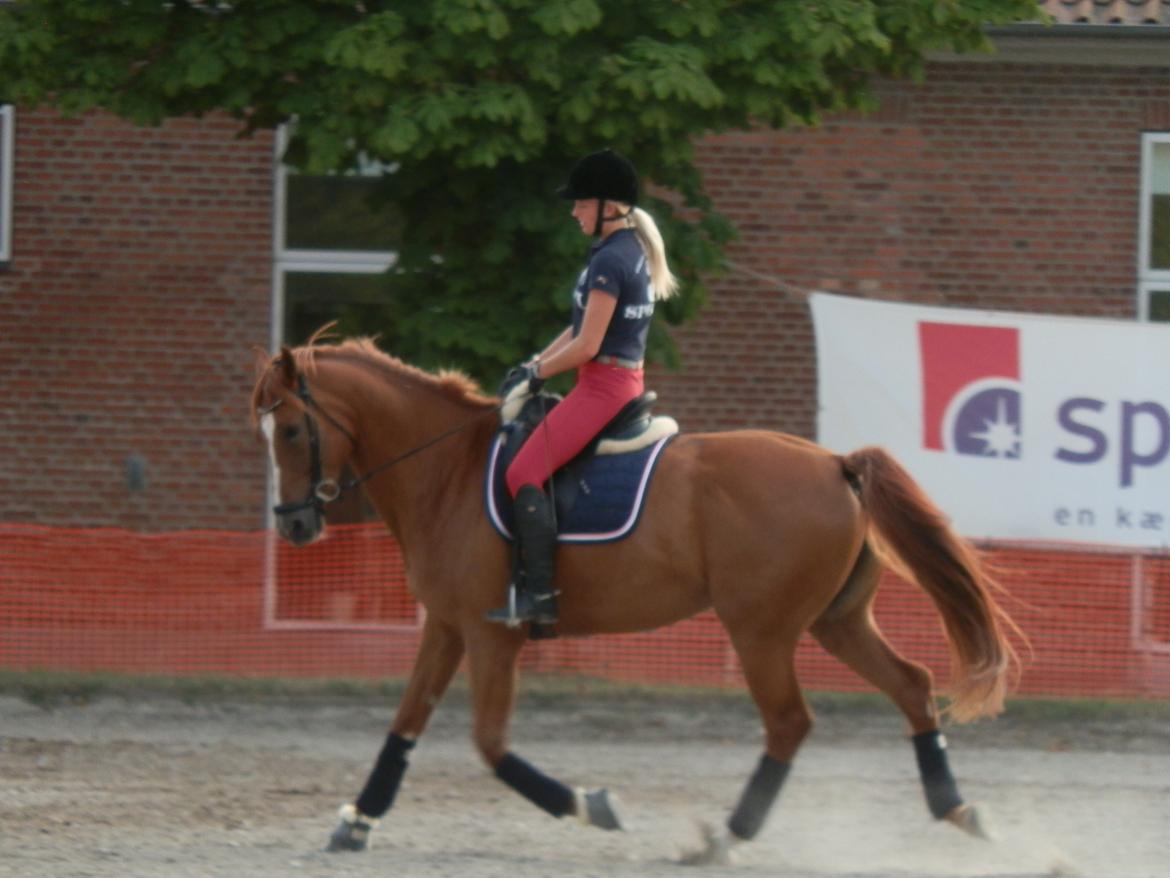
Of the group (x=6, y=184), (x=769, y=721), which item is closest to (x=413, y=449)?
(x=769, y=721)

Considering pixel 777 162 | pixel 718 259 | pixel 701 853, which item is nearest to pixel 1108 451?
pixel 718 259

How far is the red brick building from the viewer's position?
41.6 ft

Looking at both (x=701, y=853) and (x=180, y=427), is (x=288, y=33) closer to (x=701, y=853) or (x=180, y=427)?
(x=180, y=427)

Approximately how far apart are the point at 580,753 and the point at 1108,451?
359 cm

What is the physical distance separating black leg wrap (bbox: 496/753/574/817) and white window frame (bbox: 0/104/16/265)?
7.44 meters

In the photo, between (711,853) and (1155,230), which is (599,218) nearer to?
(711,853)

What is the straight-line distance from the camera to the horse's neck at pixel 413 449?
7.08 m

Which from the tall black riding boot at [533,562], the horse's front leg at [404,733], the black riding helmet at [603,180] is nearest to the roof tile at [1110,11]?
the black riding helmet at [603,180]

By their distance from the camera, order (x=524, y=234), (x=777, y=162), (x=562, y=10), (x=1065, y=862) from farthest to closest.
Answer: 1. (x=777, y=162)
2. (x=524, y=234)
3. (x=562, y=10)
4. (x=1065, y=862)

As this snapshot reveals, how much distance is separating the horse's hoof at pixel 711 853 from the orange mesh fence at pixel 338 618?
4346 mm

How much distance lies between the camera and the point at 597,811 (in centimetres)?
671

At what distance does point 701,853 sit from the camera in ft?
22.0

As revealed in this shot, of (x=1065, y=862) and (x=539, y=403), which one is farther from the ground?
(x=539, y=403)

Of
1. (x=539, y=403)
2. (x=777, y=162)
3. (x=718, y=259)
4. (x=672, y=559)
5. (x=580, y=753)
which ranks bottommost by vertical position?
(x=580, y=753)
